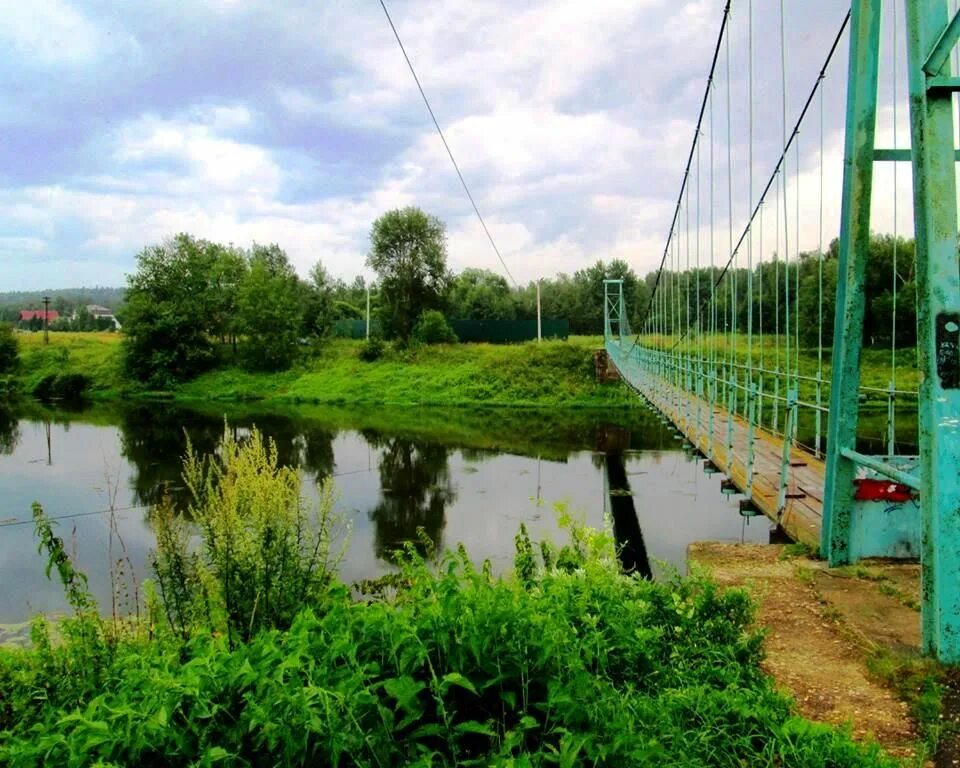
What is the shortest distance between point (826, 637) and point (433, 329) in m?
25.1

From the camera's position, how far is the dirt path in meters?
1.93

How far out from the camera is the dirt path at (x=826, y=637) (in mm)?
1931

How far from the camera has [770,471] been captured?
477 centimetres

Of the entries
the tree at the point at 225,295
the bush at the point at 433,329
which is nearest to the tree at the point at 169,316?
the tree at the point at 225,295

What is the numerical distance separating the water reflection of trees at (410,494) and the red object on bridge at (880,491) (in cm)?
367

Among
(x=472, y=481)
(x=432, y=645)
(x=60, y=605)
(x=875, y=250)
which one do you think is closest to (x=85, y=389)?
(x=472, y=481)

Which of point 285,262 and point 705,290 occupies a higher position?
point 285,262

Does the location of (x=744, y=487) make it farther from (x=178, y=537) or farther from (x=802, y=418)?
(x=802, y=418)

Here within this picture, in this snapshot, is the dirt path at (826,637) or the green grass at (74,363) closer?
the dirt path at (826,637)

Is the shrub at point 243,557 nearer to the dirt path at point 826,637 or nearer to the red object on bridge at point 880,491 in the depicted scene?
the dirt path at point 826,637

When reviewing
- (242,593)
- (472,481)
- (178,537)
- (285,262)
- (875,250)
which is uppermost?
(285,262)

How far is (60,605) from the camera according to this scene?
5.98 meters

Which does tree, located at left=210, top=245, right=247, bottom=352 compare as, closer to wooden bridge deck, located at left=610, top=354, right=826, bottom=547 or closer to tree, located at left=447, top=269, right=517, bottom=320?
tree, located at left=447, top=269, right=517, bottom=320

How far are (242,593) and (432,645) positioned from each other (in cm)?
171
